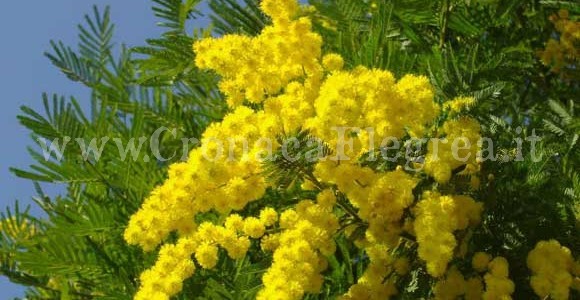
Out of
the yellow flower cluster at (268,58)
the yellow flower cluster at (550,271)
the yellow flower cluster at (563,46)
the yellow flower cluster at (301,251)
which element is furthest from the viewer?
the yellow flower cluster at (563,46)

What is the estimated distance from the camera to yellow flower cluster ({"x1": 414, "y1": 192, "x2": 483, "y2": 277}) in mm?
2732

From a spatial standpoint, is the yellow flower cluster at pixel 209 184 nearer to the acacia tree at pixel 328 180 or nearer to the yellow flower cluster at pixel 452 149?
the acacia tree at pixel 328 180

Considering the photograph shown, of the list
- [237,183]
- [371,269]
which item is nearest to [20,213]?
[237,183]

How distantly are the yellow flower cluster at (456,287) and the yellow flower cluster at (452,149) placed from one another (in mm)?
326

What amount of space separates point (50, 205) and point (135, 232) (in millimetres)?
1271

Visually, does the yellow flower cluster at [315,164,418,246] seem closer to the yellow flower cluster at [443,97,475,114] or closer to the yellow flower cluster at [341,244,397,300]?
the yellow flower cluster at [341,244,397,300]

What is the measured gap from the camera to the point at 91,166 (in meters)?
3.65

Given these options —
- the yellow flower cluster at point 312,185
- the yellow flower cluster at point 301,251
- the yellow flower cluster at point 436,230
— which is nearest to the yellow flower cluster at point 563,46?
the yellow flower cluster at point 312,185

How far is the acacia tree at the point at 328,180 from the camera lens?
9.45 ft

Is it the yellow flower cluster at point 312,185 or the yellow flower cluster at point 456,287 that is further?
the yellow flower cluster at point 456,287

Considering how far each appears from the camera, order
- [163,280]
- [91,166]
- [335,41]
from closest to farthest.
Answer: [163,280] → [91,166] → [335,41]

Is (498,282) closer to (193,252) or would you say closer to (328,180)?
(328,180)

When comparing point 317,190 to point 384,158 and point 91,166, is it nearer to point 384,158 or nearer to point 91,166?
point 384,158

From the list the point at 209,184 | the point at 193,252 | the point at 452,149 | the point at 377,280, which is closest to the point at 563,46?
the point at 452,149
